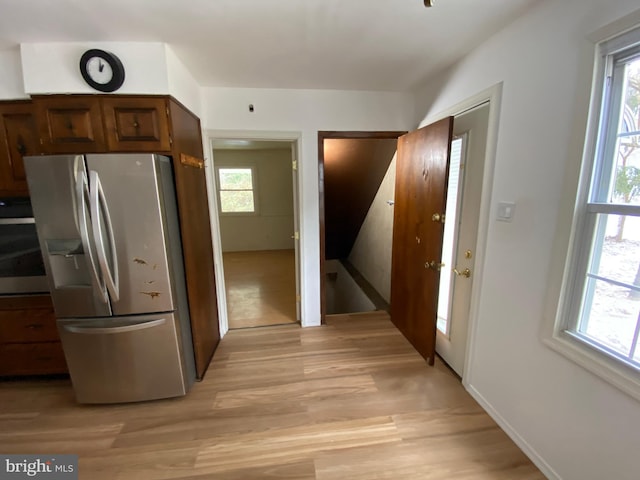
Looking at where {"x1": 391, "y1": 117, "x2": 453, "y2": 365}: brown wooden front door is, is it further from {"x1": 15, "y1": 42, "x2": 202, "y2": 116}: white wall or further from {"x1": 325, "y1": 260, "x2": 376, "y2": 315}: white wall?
{"x1": 15, "y1": 42, "x2": 202, "y2": 116}: white wall

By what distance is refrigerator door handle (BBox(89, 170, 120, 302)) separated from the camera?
1471 mm

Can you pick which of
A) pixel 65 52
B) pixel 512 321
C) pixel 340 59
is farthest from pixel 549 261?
pixel 65 52

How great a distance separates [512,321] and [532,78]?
4.36 ft

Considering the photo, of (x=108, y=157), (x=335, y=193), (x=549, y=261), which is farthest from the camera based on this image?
(x=335, y=193)

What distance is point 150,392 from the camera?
1810 millimetres

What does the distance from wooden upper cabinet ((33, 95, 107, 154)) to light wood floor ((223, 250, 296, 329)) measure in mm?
2059

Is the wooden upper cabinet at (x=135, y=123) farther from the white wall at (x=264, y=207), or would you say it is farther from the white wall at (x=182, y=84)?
the white wall at (x=264, y=207)

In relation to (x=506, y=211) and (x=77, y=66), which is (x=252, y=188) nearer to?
(x=77, y=66)

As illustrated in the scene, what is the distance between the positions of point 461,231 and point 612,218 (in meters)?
0.90

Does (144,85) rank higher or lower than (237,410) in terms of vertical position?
higher

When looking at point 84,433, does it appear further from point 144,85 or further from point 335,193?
point 335,193

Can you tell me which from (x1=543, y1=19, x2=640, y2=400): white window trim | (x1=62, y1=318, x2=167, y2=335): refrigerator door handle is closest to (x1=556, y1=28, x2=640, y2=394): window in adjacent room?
(x1=543, y1=19, x2=640, y2=400): white window trim

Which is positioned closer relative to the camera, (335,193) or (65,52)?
(65,52)

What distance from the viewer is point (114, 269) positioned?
159 centimetres
